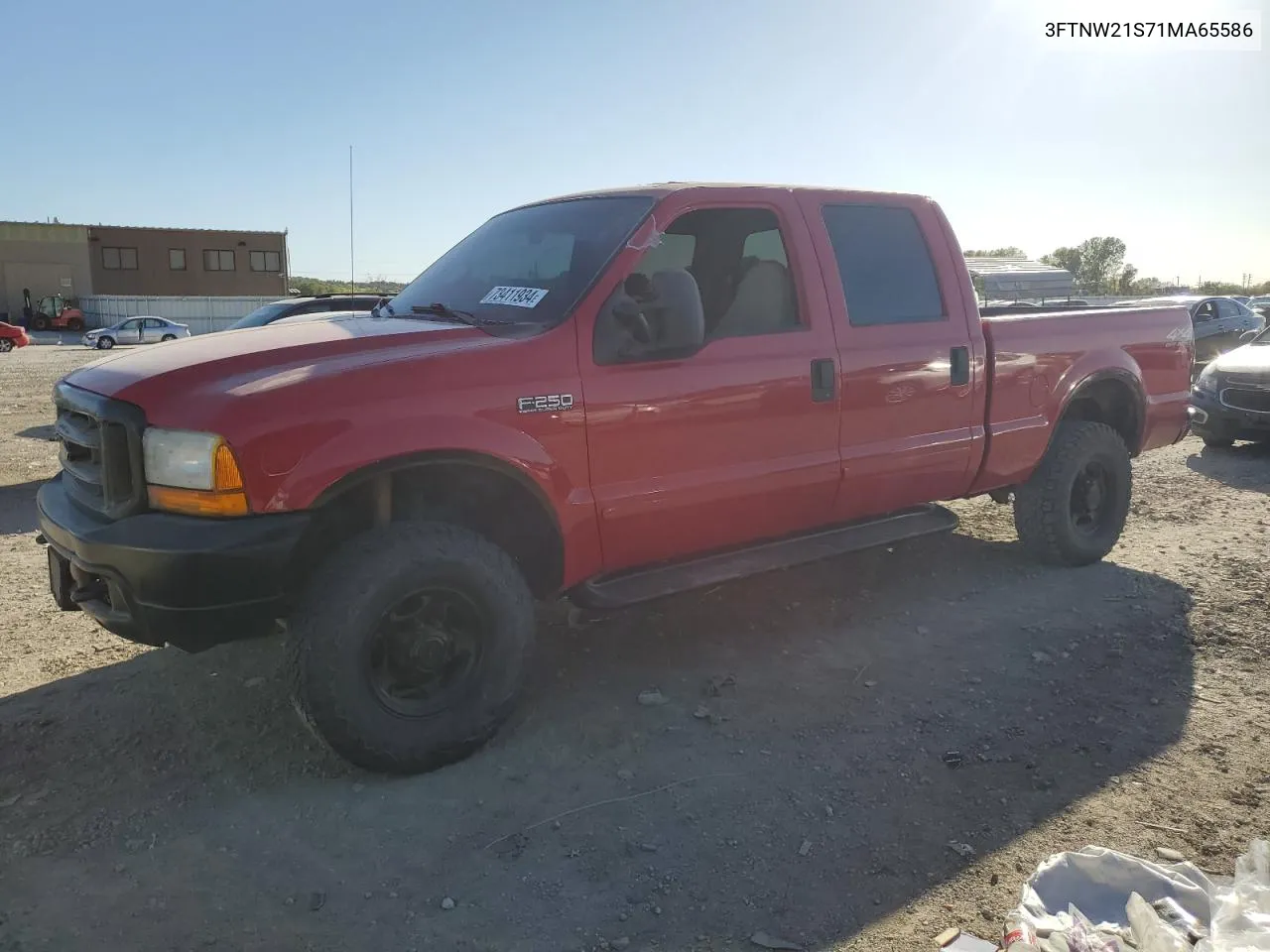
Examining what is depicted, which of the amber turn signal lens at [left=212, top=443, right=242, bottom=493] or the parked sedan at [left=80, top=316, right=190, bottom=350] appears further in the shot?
the parked sedan at [left=80, top=316, right=190, bottom=350]

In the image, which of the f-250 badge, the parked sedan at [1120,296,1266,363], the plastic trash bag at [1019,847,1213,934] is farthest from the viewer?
the parked sedan at [1120,296,1266,363]

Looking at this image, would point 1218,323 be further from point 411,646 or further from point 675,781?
point 411,646

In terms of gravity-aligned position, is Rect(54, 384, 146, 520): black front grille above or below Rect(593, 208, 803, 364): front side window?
below

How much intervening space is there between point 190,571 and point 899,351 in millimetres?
3170

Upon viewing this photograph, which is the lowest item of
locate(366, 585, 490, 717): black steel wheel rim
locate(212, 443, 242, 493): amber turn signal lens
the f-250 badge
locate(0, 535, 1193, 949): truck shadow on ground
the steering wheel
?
locate(0, 535, 1193, 949): truck shadow on ground

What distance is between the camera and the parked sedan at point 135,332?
112ft

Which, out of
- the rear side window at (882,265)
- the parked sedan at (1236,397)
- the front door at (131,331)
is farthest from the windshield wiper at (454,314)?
the front door at (131,331)

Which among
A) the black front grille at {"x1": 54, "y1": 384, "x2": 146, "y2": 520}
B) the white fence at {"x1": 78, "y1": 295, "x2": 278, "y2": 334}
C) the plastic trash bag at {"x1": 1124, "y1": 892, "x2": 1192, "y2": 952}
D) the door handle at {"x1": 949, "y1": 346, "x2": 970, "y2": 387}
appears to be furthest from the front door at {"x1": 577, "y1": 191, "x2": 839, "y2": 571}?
the white fence at {"x1": 78, "y1": 295, "x2": 278, "y2": 334}

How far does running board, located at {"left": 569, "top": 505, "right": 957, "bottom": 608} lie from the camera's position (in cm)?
381

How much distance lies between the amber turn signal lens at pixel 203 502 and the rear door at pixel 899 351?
2.57m

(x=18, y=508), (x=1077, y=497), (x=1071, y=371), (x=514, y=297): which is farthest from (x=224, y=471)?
(x=18, y=508)

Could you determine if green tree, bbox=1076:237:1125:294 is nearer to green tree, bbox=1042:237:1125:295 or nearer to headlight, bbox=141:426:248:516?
green tree, bbox=1042:237:1125:295

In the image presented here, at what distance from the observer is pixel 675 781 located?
332cm

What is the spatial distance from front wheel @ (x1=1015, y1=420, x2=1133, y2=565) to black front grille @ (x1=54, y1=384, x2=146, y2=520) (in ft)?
15.0
